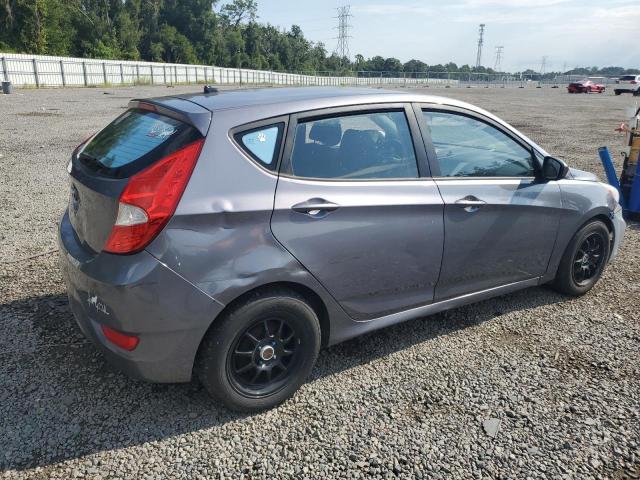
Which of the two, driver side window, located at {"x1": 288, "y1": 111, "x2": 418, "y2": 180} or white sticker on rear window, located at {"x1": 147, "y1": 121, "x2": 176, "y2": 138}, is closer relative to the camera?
white sticker on rear window, located at {"x1": 147, "y1": 121, "x2": 176, "y2": 138}

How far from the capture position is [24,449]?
100 inches

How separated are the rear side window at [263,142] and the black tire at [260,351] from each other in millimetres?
702

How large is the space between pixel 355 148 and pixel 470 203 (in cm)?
89

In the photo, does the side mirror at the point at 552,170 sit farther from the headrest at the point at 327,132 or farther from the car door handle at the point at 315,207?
the car door handle at the point at 315,207

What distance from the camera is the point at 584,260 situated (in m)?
4.43

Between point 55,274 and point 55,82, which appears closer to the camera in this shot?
point 55,274

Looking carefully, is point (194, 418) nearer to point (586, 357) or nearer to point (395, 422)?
point (395, 422)

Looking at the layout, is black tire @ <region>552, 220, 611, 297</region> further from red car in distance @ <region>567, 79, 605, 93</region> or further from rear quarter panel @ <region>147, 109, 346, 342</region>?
red car in distance @ <region>567, 79, 605, 93</region>

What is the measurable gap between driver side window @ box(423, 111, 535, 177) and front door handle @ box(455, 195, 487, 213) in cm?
18

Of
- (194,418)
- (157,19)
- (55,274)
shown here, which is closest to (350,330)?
(194,418)

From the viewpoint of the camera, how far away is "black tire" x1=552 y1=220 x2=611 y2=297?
13.9 ft

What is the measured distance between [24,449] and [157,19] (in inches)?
3576

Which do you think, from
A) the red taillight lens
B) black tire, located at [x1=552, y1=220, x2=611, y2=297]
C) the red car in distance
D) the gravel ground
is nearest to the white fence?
the gravel ground

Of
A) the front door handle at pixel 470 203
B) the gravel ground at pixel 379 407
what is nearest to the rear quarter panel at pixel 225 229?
the gravel ground at pixel 379 407
